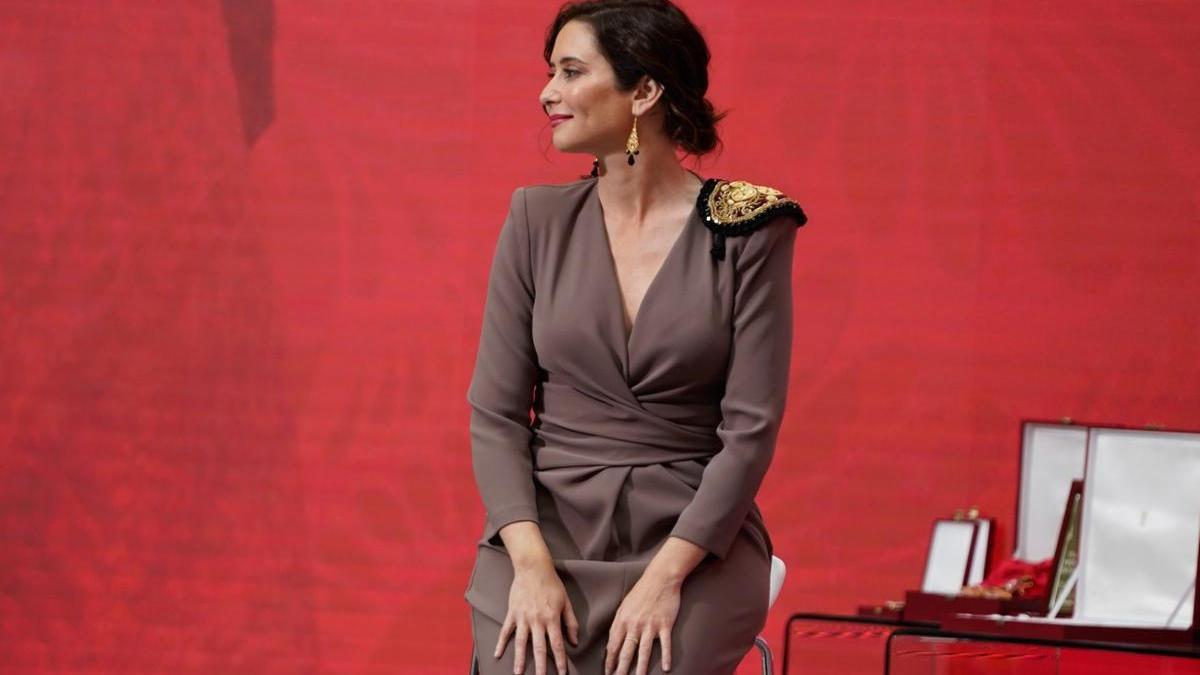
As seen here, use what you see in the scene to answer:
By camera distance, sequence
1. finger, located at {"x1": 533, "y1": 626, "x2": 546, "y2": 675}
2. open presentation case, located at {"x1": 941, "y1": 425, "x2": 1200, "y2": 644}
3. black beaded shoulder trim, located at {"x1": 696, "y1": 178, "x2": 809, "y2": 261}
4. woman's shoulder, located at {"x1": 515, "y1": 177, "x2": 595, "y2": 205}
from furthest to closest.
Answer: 1. open presentation case, located at {"x1": 941, "y1": 425, "x2": 1200, "y2": 644}
2. woman's shoulder, located at {"x1": 515, "y1": 177, "x2": 595, "y2": 205}
3. black beaded shoulder trim, located at {"x1": 696, "y1": 178, "x2": 809, "y2": 261}
4. finger, located at {"x1": 533, "y1": 626, "x2": 546, "y2": 675}

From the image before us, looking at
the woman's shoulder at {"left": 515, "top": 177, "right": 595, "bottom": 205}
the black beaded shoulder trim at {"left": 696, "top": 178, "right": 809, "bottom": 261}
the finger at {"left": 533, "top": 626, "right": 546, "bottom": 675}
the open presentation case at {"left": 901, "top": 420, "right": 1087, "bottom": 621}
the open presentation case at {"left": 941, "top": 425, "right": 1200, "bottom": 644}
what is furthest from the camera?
the open presentation case at {"left": 901, "top": 420, "right": 1087, "bottom": 621}

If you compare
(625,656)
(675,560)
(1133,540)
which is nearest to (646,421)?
(675,560)

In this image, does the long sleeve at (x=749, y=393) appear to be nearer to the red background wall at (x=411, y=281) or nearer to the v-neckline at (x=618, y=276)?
the v-neckline at (x=618, y=276)

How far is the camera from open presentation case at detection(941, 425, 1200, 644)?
281cm

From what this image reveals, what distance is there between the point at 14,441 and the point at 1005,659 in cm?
298

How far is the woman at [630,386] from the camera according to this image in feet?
6.08

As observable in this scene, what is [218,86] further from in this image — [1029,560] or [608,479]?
[608,479]

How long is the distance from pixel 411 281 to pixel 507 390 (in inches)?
88.4

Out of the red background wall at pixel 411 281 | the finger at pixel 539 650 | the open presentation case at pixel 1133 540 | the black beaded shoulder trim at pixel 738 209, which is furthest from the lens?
the red background wall at pixel 411 281

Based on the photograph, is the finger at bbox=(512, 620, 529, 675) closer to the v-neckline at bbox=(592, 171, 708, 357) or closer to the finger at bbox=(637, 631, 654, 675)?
the finger at bbox=(637, 631, 654, 675)

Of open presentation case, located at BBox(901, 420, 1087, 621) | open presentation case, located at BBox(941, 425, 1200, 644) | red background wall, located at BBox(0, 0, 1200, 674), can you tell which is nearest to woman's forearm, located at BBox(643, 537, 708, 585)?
open presentation case, located at BBox(941, 425, 1200, 644)

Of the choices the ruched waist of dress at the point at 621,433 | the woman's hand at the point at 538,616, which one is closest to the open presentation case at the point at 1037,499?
the ruched waist of dress at the point at 621,433

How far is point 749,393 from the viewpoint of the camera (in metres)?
1.88

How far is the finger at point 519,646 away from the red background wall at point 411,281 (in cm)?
230
